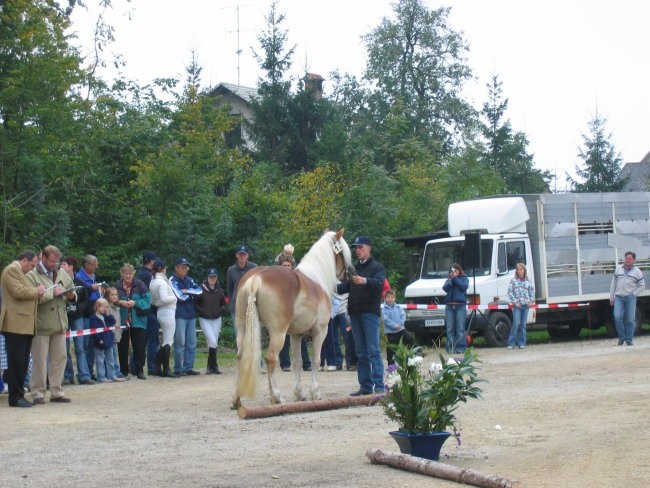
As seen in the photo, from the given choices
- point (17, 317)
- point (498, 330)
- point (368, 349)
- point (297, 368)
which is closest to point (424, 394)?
point (368, 349)

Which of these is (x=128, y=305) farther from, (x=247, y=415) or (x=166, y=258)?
Answer: (x=166, y=258)

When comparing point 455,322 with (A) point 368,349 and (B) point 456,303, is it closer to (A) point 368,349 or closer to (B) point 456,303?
(B) point 456,303

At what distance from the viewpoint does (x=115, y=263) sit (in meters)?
25.1

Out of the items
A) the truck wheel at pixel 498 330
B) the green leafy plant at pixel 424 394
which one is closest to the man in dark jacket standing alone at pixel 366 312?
the green leafy plant at pixel 424 394

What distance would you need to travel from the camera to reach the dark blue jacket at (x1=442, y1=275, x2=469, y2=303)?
21.6 m

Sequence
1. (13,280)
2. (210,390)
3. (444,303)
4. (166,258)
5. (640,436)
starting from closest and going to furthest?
1. (640,436)
2. (13,280)
3. (210,390)
4. (444,303)
5. (166,258)

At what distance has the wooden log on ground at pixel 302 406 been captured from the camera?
11.4m

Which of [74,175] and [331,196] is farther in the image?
[331,196]

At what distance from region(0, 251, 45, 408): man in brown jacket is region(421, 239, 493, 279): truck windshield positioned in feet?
39.9

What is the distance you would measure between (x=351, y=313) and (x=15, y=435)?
4536 mm

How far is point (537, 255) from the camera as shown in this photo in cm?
2388

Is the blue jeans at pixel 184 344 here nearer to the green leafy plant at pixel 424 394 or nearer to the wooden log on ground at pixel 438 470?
the green leafy plant at pixel 424 394

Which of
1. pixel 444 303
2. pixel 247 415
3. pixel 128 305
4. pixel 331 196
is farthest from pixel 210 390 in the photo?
pixel 331 196

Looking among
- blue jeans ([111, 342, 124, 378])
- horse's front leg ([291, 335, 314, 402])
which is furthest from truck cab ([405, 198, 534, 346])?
horse's front leg ([291, 335, 314, 402])
